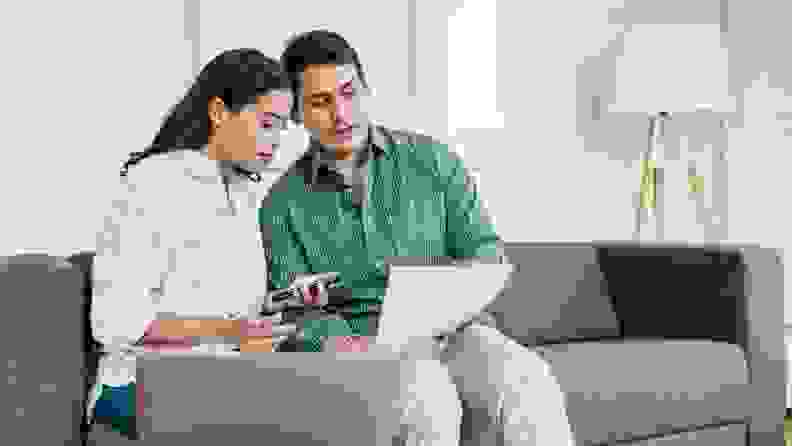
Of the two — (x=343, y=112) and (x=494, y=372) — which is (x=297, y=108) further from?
(x=494, y=372)

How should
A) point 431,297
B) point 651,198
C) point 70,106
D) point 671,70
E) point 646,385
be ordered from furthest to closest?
1. point 651,198
2. point 671,70
3. point 70,106
4. point 646,385
5. point 431,297

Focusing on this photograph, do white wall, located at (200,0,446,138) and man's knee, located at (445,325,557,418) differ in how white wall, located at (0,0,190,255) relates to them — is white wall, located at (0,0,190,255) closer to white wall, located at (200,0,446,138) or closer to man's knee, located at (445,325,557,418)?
white wall, located at (200,0,446,138)

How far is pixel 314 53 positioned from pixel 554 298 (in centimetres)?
136

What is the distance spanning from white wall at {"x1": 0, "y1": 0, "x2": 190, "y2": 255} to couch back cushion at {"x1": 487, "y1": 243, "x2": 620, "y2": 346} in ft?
3.84

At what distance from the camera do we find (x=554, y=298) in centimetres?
383

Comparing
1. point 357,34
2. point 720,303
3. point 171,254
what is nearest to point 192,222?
point 171,254

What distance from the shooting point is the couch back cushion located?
3.71 metres

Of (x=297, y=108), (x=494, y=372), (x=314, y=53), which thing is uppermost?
(x=314, y=53)

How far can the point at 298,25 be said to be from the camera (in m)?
3.78

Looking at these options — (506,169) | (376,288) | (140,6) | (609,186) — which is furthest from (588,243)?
(140,6)

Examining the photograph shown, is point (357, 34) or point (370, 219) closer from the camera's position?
point (370, 219)

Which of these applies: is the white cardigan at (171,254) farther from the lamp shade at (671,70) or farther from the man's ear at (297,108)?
the lamp shade at (671,70)

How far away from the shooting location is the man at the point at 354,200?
111 inches

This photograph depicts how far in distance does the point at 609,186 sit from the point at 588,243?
0.93m
